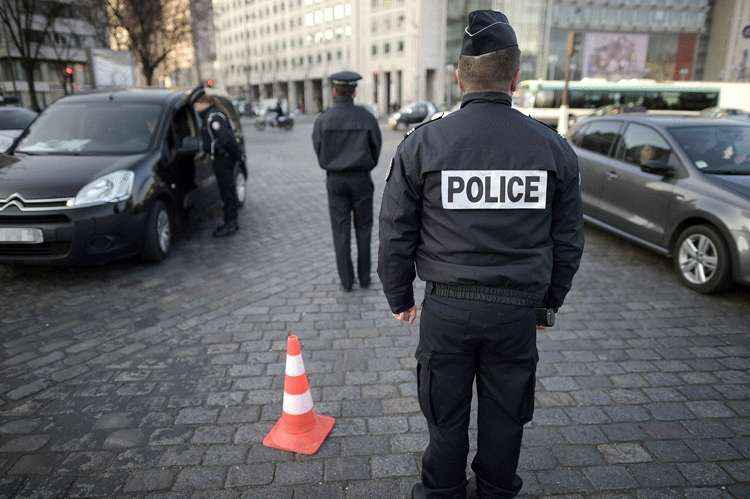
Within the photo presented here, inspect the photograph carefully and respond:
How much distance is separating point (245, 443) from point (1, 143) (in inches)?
332

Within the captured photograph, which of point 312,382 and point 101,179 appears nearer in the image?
point 312,382

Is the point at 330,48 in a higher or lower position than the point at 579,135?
higher

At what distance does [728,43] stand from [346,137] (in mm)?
90137

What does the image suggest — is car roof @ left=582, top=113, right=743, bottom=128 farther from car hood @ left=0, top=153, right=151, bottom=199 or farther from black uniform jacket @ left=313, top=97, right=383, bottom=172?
car hood @ left=0, top=153, right=151, bottom=199

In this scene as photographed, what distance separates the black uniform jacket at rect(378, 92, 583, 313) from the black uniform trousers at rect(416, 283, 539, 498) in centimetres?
11

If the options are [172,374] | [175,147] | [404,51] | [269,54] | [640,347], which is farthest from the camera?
[269,54]

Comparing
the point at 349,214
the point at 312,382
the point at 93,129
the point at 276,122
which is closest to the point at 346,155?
the point at 349,214

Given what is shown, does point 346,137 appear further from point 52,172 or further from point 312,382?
point 52,172

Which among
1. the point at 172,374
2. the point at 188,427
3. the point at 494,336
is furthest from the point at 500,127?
the point at 172,374

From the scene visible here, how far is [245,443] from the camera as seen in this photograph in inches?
112

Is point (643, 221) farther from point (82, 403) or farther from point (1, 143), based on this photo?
point (1, 143)

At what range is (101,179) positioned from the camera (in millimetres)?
5117

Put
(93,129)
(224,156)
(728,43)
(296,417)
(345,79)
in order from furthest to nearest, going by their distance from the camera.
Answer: (728,43)
(224,156)
(93,129)
(345,79)
(296,417)

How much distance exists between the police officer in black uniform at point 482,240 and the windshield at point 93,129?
487cm
